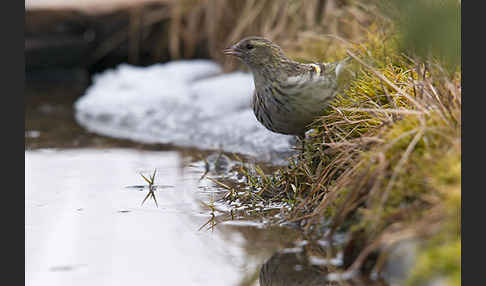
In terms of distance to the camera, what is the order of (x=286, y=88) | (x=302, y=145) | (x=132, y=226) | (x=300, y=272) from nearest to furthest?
(x=300, y=272) < (x=132, y=226) < (x=286, y=88) < (x=302, y=145)

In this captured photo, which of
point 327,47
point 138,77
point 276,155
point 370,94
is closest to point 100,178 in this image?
point 276,155

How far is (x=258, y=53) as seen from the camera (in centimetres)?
422

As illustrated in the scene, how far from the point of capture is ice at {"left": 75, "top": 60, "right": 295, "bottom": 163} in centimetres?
575

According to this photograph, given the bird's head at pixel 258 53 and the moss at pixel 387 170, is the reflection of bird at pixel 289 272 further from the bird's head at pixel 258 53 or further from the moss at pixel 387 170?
the bird's head at pixel 258 53

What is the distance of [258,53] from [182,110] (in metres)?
2.54

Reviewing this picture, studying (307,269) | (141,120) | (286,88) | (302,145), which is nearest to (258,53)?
→ (286,88)

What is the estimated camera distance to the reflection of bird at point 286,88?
157 inches

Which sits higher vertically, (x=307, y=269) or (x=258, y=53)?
(x=258, y=53)

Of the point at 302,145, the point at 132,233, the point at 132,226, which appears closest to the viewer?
the point at 132,233

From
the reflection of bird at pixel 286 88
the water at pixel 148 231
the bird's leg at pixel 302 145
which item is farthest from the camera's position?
the bird's leg at pixel 302 145

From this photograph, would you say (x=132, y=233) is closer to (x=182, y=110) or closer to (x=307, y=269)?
(x=307, y=269)

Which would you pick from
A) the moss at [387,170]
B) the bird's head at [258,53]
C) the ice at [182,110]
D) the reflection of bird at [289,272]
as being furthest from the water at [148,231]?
the bird's head at [258,53]

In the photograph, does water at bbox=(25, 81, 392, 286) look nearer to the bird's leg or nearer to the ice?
the ice

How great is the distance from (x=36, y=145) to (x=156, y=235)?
106 inches
